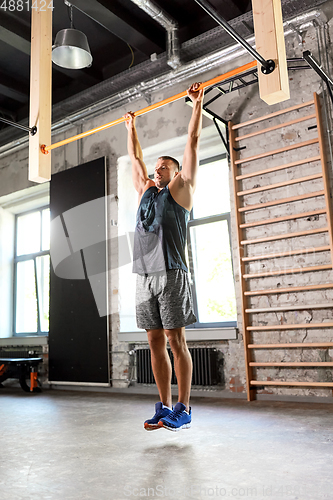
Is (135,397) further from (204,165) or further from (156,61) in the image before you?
(156,61)

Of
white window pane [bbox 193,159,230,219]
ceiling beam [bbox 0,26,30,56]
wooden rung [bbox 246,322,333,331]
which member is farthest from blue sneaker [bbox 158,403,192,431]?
ceiling beam [bbox 0,26,30,56]

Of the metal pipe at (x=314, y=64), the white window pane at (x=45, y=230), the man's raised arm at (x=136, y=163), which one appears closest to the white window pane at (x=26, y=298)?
the white window pane at (x=45, y=230)

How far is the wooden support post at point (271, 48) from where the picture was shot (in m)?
2.29

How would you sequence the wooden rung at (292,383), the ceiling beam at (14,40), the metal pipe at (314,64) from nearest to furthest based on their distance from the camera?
the metal pipe at (314,64) → the wooden rung at (292,383) → the ceiling beam at (14,40)

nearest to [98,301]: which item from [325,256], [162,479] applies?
[325,256]

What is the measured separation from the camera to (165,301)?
260 cm

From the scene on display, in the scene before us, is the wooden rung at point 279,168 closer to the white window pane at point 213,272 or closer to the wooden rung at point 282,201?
the wooden rung at point 282,201

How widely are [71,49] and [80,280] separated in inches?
112

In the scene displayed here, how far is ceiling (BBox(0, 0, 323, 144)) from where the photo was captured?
4758 mm

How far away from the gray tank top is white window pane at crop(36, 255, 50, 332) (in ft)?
16.1

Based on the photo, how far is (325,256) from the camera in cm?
394

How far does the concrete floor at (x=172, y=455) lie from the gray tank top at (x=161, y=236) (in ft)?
3.47

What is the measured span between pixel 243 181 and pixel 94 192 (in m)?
2.23

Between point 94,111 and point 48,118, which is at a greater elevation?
point 94,111
